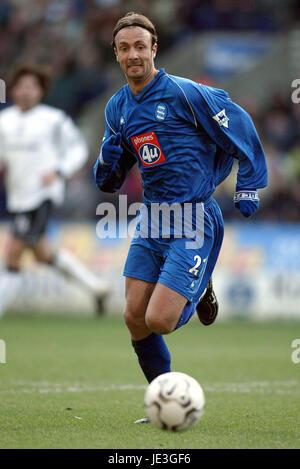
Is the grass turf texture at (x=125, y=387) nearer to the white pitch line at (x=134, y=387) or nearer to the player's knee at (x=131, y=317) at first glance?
the white pitch line at (x=134, y=387)

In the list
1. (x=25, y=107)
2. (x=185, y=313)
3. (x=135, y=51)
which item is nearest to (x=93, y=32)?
(x=25, y=107)

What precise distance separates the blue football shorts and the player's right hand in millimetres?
562

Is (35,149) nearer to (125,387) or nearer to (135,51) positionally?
(125,387)

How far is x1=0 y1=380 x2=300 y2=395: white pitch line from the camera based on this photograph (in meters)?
6.76

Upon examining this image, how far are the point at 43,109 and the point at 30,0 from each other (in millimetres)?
9963

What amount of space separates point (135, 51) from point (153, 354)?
1972mm

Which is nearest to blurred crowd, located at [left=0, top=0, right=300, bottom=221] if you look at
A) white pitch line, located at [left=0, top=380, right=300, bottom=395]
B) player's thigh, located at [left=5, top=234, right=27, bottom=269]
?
player's thigh, located at [left=5, top=234, right=27, bottom=269]

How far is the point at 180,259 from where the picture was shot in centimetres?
535

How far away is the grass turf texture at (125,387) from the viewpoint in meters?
4.85

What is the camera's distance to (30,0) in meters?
Result: 20.9

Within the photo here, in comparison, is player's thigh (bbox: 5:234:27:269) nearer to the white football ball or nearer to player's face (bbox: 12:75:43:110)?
player's face (bbox: 12:75:43:110)

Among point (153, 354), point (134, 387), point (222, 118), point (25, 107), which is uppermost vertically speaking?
Result: point (25, 107)

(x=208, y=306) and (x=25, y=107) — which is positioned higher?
(x=25, y=107)

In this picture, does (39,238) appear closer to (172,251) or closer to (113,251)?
(113,251)
